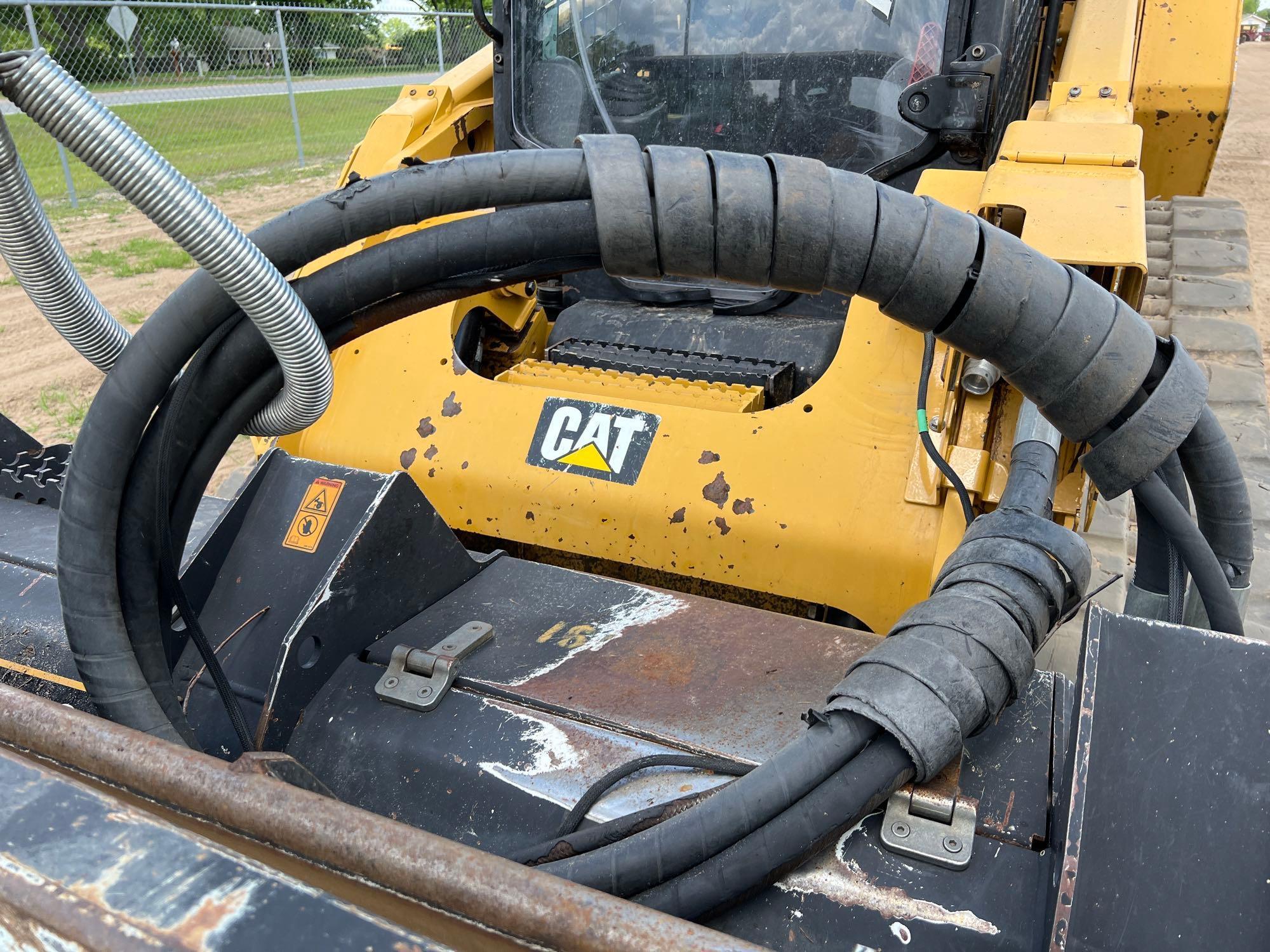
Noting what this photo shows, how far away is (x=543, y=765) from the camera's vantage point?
A: 1.50 m

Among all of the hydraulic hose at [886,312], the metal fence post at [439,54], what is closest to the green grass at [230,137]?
the metal fence post at [439,54]

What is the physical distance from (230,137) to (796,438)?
44.5 ft

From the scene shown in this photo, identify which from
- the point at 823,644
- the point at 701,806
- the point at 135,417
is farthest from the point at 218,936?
the point at 823,644

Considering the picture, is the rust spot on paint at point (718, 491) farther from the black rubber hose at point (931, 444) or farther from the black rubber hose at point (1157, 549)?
the black rubber hose at point (1157, 549)

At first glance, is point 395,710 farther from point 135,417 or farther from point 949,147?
point 949,147

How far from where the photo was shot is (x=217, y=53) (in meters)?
14.1

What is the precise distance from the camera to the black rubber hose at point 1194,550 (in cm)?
157

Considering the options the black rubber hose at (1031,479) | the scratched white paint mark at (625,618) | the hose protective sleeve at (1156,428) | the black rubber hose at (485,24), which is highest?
the black rubber hose at (485,24)

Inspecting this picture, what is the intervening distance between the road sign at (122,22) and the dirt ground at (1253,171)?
33.1 feet

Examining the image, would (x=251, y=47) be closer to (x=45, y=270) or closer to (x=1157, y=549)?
(x=45, y=270)

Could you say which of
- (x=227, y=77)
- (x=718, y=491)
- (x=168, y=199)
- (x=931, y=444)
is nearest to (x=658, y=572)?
(x=718, y=491)

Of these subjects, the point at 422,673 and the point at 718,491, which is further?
the point at 718,491

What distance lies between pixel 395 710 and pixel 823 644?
2.32 feet

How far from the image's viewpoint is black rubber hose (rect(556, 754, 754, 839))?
1.40 m
